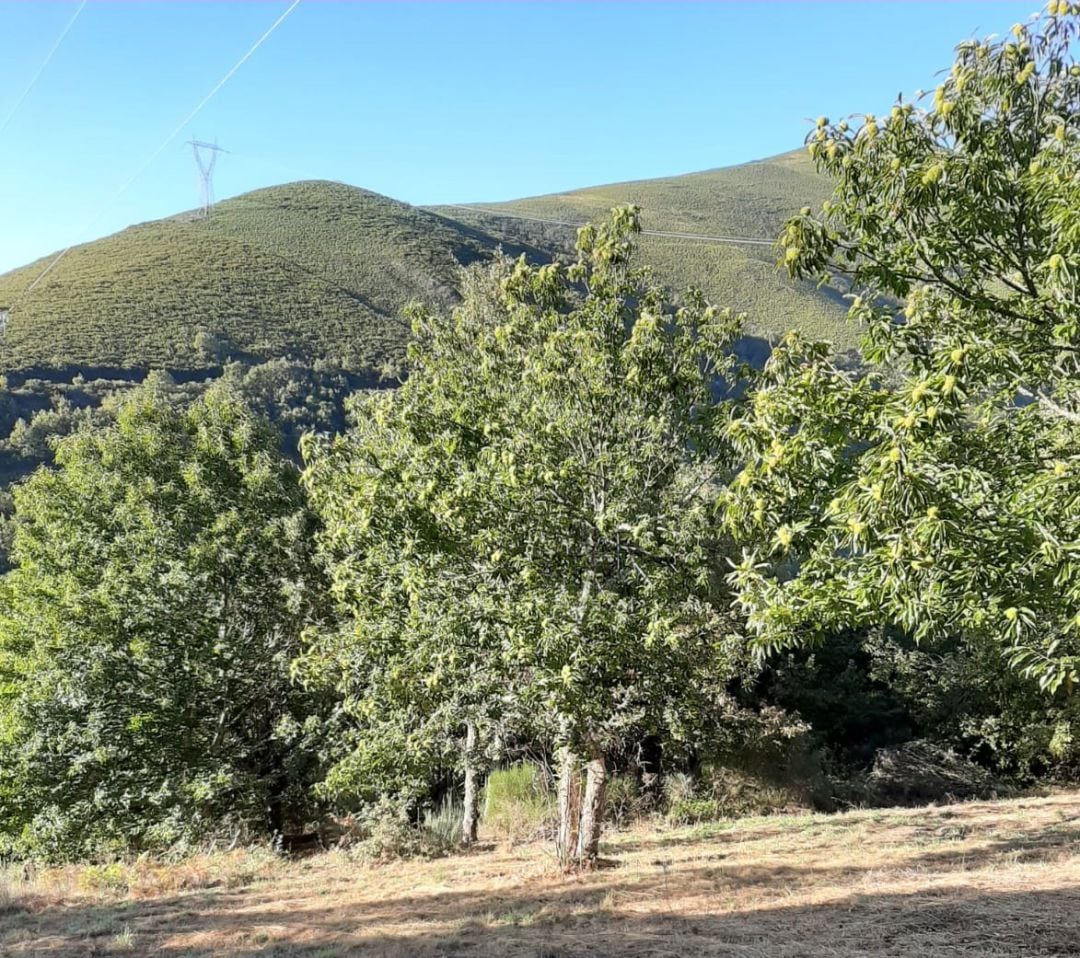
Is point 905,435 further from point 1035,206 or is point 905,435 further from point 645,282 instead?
point 645,282

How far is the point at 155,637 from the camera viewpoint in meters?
13.6

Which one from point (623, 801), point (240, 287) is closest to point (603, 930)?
point (623, 801)

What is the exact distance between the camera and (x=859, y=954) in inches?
189

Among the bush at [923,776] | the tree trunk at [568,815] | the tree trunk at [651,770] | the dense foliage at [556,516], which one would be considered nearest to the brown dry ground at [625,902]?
the tree trunk at [568,815]

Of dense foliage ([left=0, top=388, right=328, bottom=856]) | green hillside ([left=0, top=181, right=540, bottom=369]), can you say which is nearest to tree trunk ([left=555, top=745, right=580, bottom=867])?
→ dense foliage ([left=0, top=388, right=328, bottom=856])

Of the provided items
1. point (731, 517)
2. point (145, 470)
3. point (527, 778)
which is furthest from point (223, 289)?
point (731, 517)

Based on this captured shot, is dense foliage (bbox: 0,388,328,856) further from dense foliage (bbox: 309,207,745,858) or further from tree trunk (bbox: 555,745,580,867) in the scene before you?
tree trunk (bbox: 555,745,580,867)

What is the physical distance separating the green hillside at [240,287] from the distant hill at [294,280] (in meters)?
0.13

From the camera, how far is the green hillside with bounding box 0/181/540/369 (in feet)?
138

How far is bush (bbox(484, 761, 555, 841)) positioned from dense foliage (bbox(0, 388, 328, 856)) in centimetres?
373

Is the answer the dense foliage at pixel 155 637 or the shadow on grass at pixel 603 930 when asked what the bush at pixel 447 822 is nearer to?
the dense foliage at pixel 155 637

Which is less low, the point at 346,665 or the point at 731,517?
the point at 731,517

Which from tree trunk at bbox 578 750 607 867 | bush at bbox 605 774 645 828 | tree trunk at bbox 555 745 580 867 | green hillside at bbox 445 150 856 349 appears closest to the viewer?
tree trunk at bbox 578 750 607 867

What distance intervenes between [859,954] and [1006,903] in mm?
1750
